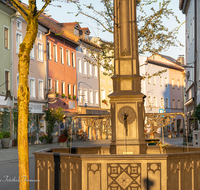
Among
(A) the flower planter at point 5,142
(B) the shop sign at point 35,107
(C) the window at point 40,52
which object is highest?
(C) the window at point 40,52

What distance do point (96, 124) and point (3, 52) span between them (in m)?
24.0

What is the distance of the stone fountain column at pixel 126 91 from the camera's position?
7895 millimetres

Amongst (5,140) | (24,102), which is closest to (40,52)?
(5,140)

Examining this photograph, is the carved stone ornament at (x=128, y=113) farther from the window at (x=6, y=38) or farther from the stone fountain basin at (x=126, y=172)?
the window at (x=6, y=38)

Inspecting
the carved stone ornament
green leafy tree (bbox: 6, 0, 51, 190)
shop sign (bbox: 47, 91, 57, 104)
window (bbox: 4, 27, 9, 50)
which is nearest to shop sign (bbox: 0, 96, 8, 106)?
window (bbox: 4, 27, 9, 50)

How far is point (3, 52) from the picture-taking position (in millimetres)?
30906

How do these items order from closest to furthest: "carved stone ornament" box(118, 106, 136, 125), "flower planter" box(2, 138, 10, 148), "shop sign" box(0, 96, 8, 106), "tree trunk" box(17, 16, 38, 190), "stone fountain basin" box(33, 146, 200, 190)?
"tree trunk" box(17, 16, 38, 190), "stone fountain basin" box(33, 146, 200, 190), "carved stone ornament" box(118, 106, 136, 125), "flower planter" box(2, 138, 10, 148), "shop sign" box(0, 96, 8, 106)

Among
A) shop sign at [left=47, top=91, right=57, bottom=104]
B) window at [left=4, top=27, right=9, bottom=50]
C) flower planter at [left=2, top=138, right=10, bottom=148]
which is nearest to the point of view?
flower planter at [left=2, top=138, right=10, bottom=148]

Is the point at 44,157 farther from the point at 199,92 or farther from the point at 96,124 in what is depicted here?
the point at 199,92

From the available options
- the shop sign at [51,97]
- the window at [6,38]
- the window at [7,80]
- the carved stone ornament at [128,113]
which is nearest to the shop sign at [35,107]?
the shop sign at [51,97]

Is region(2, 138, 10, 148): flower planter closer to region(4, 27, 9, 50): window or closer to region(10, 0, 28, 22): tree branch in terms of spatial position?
region(4, 27, 9, 50): window

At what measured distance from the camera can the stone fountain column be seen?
7.89 m

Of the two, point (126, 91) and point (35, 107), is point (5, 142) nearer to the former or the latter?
point (35, 107)

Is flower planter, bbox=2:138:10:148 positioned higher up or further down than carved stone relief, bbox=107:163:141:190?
further down
